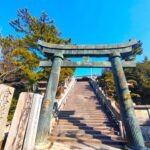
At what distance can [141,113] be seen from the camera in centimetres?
820

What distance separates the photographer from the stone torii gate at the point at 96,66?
495 cm

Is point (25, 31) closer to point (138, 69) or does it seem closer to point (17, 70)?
point (17, 70)

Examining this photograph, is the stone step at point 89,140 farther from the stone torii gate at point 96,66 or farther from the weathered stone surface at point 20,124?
the weathered stone surface at point 20,124

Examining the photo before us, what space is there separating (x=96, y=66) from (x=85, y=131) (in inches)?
140

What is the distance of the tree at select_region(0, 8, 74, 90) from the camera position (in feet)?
36.4

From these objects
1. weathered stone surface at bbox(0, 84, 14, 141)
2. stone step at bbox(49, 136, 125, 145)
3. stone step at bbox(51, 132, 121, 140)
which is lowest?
stone step at bbox(49, 136, 125, 145)

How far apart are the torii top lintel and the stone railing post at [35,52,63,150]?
1.38ft

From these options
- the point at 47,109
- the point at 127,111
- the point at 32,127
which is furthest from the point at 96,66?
the point at 32,127

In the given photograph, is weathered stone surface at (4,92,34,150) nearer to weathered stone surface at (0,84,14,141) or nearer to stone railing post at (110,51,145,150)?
weathered stone surface at (0,84,14,141)

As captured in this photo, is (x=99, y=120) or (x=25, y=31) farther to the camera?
(x=25, y=31)

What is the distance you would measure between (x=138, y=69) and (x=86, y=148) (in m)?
15.5

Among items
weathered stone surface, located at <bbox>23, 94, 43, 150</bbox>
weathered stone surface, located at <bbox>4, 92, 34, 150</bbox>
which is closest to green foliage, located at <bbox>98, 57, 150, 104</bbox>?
weathered stone surface, located at <bbox>23, 94, 43, 150</bbox>

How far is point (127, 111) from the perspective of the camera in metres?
5.39

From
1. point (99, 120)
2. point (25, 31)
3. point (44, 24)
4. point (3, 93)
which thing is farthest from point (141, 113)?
point (25, 31)
